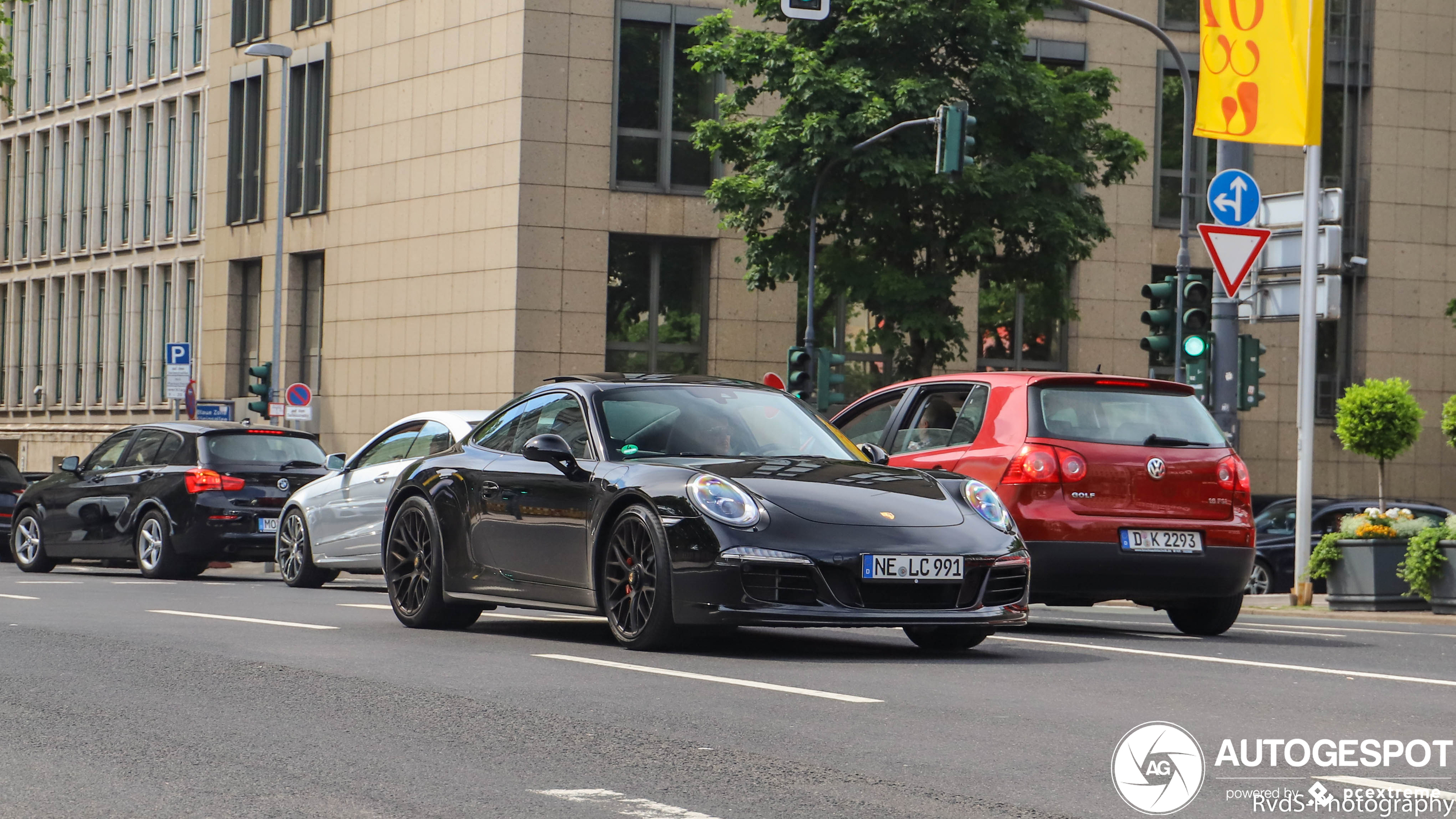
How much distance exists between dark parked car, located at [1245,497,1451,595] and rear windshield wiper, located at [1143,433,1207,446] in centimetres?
1391

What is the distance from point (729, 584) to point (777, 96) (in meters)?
24.3

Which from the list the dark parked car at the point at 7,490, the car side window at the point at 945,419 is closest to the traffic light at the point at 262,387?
the dark parked car at the point at 7,490

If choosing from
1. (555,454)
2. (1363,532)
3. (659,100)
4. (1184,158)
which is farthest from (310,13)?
(555,454)

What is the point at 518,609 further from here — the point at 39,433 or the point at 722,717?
the point at 39,433

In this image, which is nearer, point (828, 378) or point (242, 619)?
point (242, 619)

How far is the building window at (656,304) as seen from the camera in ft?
136

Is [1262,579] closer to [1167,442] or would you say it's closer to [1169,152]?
[1167,442]

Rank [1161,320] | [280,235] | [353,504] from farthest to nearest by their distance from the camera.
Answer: [280,235], [1161,320], [353,504]

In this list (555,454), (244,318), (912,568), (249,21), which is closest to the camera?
(912,568)

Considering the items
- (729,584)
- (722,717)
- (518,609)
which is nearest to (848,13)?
(518,609)

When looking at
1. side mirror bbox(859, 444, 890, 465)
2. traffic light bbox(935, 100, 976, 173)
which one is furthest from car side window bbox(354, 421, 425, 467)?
traffic light bbox(935, 100, 976, 173)

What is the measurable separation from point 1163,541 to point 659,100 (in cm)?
3013

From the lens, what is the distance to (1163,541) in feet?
40.4

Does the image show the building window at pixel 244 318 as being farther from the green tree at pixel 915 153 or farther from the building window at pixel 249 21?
the green tree at pixel 915 153
